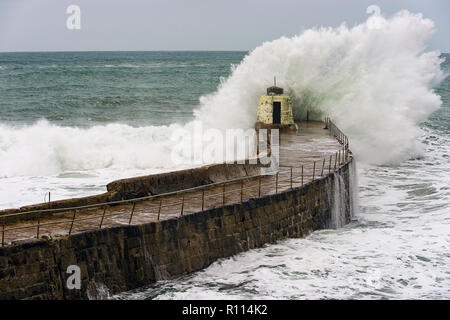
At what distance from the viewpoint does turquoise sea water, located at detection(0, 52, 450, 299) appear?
11.9 meters

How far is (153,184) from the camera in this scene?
1430 cm

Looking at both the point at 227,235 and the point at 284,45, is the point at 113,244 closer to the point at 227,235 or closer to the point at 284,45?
the point at 227,235

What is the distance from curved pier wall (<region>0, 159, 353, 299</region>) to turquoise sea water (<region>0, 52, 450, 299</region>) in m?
0.28

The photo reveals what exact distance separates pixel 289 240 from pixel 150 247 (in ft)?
13.5

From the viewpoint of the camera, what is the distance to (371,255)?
13836 mm

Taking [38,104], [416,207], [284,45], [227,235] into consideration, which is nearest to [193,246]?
[227,235]

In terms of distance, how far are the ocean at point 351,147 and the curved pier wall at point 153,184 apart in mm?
2389

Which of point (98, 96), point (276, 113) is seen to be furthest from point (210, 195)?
point (98, 96)

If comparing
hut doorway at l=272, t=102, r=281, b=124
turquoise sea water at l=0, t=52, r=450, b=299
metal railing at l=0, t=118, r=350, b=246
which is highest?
hut doorway at l=272, t=102, r=281, b=124

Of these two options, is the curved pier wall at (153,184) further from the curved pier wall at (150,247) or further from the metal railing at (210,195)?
the curved pier wall at (150,247)

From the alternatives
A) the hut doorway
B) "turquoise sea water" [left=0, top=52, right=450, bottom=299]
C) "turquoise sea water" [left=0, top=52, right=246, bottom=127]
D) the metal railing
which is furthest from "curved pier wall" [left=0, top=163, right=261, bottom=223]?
"turquoise sea water" [left=0, top=52, right=246, bottom=127]

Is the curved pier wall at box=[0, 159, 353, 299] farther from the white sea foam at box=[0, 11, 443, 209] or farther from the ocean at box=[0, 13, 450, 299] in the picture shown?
the white sea foam at box=[0, 11, 443, 209]

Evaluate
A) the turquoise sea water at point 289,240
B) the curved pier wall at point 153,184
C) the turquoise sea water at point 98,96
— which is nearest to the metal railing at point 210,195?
the curved pier wall at point 153,184

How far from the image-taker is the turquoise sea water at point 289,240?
11891 mm
